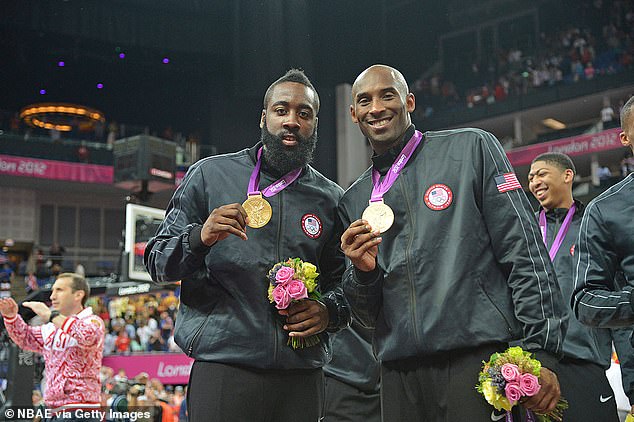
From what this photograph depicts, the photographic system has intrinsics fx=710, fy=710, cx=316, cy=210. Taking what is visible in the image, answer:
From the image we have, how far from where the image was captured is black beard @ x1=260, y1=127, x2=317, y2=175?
3.00 meters

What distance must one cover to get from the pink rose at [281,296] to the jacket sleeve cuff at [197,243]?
1.02 feet

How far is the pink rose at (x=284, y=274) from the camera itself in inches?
104

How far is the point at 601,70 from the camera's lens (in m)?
21.2

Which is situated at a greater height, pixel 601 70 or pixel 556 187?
pixel 601 70

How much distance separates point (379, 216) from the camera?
2469mm

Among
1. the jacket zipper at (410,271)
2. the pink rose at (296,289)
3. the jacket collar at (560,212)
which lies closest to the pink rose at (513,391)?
the jacket zipper at (410,271)

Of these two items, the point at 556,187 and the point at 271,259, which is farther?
A: the point at 556,187

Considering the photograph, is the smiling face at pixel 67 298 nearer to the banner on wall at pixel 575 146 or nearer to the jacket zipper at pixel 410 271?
the jacket zipper at pixel 410 271

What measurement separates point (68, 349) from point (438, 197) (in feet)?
14.1

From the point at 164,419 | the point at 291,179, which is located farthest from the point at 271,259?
the point at 164,419

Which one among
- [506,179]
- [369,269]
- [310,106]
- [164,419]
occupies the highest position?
[310,106]

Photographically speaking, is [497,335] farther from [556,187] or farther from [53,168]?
[53,168]

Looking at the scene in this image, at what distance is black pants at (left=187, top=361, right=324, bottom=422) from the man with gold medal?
430 mm

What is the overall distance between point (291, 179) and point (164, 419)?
21.1 feet
